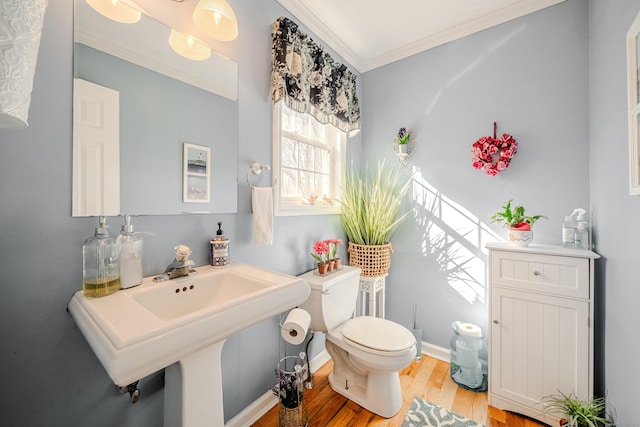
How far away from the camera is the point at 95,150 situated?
981 millimetres

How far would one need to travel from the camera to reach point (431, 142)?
214 cm

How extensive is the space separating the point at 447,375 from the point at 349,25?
2.72 metres

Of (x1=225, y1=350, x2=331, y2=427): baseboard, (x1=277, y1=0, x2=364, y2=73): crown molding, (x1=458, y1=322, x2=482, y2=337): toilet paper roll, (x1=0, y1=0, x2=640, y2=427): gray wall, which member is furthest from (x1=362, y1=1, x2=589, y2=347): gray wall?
(x1=225, y1=350, x2=331, y2=427): baseboard

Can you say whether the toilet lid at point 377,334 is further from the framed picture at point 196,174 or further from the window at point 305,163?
the framed picture at point 196,174

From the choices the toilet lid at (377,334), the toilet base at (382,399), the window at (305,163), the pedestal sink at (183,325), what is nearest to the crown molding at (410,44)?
the window at (305,163)

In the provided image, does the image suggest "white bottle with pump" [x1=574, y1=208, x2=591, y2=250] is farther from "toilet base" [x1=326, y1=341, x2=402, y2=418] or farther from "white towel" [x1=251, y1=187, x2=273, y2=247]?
"white towel" [x1=251, y1=187, x2=273, y2=247]

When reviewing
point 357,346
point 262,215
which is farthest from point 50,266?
point 357,346

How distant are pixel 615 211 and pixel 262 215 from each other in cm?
172

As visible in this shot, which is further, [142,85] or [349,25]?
[349,25]

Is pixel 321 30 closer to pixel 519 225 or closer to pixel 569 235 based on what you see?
pixel 519 225

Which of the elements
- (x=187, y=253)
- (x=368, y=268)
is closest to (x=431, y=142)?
(x=368, y=268)

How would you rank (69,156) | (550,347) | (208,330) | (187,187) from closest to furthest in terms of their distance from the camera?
1. (208,330)
2. (69,156)
3. (187,187)
4. (550,347)

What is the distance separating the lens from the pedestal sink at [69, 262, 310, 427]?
2.04 ft

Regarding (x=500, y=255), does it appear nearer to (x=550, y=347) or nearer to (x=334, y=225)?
(x=550, y=347)
